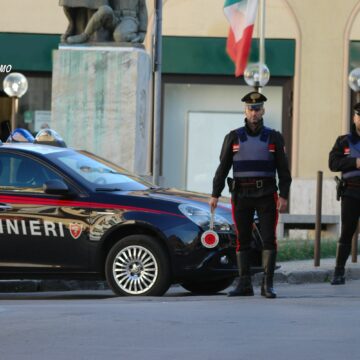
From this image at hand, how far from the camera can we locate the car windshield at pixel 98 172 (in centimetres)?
1324

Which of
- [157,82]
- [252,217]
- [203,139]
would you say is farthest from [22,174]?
[203,139]

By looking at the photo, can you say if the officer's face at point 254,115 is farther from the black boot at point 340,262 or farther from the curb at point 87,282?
the curb at point 87,282

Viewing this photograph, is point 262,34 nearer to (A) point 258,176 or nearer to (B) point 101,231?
(B) point 101,231

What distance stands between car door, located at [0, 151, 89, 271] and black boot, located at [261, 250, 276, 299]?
1.69 meters

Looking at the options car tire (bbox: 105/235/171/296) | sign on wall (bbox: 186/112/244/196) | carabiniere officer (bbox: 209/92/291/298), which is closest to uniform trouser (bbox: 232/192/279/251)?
carabiniere officer (bbox: 209/92/291/298)

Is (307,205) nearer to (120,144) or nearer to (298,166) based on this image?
(298,166)

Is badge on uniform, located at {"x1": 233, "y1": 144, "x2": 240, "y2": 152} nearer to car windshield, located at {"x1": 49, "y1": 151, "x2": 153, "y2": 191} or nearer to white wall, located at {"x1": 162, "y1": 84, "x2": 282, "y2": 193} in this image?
car windshield, located at {"x1": 49, "y1": 151, "x2": 153, "y2": 191}

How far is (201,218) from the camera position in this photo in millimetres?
12883

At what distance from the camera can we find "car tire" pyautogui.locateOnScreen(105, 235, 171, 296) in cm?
1280

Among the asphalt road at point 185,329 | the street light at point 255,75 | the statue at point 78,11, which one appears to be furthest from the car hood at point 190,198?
the street light at point 255,75

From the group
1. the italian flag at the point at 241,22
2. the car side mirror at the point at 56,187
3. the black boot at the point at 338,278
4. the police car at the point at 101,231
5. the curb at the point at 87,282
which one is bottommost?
the curb at the point at 87,282

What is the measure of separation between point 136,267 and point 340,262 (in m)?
2.68

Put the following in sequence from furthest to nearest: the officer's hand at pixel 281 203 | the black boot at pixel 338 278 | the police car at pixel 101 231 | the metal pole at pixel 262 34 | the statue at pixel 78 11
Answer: the metal pole at pixel 262 34 → the statue at pixel 78 11 → the black boot at pixel 338 278 → the police car at pixel 101 231 → the officer's hand at pixel 281 203

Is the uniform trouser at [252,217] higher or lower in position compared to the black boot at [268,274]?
higher
